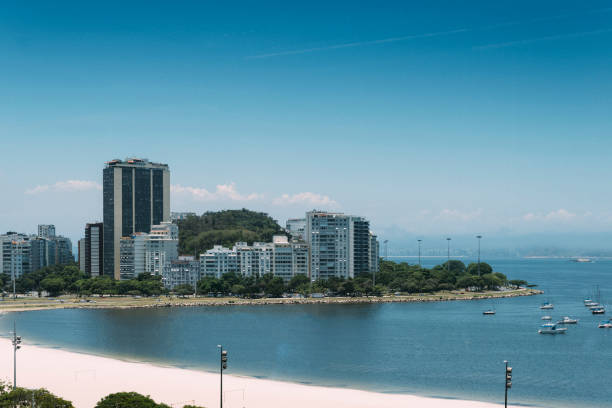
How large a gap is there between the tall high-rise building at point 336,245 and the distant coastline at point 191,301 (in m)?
8.86

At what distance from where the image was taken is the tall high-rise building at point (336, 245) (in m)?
102

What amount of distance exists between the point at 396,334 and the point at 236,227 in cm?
8735

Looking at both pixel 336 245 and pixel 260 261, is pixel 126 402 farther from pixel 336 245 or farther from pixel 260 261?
pixel 336 245

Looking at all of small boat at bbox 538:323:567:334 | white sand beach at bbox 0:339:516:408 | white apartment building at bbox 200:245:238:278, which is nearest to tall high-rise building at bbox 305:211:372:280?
white apartment building at bbox 200:245:238:278

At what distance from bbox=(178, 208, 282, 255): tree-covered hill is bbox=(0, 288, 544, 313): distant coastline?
30.0m

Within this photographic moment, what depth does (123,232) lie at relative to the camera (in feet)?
385

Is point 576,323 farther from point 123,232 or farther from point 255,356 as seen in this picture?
point 123,232

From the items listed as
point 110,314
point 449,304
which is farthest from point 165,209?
point 449,304

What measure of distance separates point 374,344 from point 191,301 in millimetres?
42131

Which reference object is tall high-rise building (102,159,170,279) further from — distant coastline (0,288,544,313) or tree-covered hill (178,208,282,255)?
distant coastline (0,288,544,313)

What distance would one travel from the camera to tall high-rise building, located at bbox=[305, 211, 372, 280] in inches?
4006

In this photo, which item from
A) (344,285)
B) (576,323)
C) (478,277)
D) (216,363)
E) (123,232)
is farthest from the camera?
(123,232)

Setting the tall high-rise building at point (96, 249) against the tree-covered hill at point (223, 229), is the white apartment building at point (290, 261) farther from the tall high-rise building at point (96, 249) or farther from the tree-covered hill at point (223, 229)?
the tall high-rise building at point (96, 249)

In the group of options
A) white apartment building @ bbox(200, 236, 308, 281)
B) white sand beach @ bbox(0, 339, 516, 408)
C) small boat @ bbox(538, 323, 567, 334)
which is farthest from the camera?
white apartment building @ bbox(200, 236, 308, 281)
